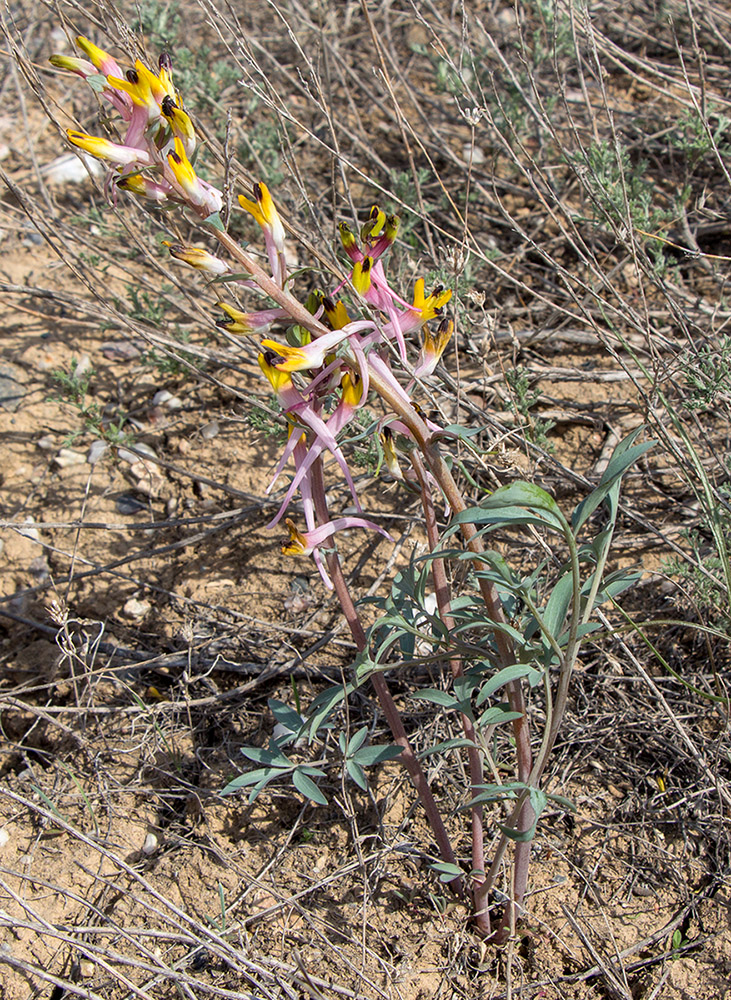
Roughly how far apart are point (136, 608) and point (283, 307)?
5.55 ft

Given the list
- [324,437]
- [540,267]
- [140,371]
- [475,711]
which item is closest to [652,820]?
[475,711]

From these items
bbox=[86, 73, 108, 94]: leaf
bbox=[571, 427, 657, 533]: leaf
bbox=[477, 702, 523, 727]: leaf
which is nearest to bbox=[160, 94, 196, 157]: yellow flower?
bbox=[86, 73, 108, 94]: leaf

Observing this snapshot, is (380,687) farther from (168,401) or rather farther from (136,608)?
(168,401)

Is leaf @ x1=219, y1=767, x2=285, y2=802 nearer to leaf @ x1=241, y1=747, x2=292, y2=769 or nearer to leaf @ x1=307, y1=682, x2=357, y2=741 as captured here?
leaf @ x1=241, y1=747, x2=292, y2=769

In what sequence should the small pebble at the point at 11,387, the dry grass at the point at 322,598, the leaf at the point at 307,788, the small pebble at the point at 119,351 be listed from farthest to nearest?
the small pebble at the point at 119,351
the small pebble at the point at 11,387
the dry grass at the point at 322,598
the leaf at the point at 307,788

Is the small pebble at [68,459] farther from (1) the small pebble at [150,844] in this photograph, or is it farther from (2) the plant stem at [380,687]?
(2) the plant stem at [380,687]

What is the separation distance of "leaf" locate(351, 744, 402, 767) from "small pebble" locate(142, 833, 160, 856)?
869mm

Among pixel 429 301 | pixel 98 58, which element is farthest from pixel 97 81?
pixel 429 301

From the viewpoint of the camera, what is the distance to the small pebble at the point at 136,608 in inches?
109

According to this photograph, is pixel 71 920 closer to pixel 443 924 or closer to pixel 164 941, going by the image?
pixel 164 941

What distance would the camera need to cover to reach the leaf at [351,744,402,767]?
1.78 metres

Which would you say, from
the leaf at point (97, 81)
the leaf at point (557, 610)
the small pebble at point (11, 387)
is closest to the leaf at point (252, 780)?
the leaf at point (557, 610)

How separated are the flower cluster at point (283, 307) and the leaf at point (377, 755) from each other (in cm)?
52

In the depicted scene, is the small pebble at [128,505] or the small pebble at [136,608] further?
the small pebble at [128,505]
